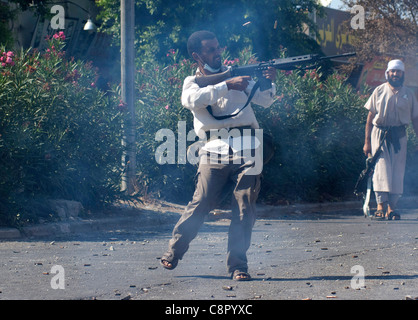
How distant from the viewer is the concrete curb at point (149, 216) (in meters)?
7.99

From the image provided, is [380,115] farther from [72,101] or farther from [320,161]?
[72,101]

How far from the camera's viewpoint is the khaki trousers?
5430 millimetres

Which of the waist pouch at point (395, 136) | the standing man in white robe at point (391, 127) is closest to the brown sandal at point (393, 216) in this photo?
the standing man in white robe at point (391, 127)

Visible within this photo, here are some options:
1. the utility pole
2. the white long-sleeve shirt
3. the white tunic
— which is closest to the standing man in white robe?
the white tunic

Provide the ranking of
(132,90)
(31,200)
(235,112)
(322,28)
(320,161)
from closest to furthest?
(235,112) → (31,200) → (132,90) → (320,161) → (322,28)

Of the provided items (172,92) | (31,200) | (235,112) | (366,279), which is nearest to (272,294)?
(366,279)

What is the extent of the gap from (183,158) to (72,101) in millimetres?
2059

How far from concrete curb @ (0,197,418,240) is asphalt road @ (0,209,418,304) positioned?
0.13 metres

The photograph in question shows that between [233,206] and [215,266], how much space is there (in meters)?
0.82

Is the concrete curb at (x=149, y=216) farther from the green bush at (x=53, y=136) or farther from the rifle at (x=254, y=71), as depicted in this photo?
the rifle at (x=254, y=71)

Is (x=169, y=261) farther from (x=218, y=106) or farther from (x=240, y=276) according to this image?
(x=218, y=106)

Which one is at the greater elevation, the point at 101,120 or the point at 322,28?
the point at 322,28

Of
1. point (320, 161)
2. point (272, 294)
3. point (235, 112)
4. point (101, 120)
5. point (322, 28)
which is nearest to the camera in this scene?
point (272, 294)

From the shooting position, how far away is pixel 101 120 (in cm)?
908
